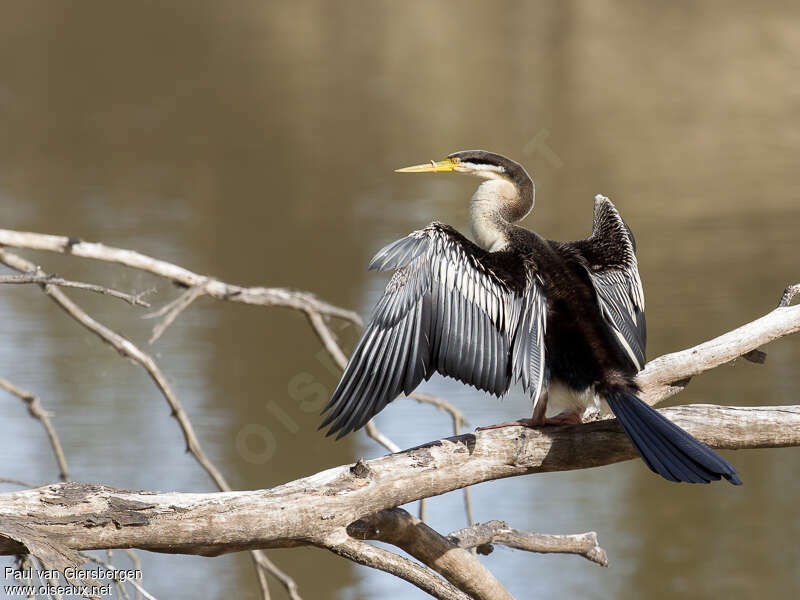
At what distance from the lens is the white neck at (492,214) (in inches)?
94.8

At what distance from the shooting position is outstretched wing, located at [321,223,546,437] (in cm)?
203

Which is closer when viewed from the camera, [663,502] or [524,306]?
[524,306]

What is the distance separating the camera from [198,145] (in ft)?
27.7

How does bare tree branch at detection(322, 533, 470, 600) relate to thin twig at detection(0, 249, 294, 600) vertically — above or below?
below

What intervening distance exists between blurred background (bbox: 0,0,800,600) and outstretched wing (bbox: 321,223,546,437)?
1.70m

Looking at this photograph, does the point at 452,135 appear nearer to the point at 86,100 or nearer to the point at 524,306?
the point at 86,100

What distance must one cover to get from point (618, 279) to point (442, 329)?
451 millimetres

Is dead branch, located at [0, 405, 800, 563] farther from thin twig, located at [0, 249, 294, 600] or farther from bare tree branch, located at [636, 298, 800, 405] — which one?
thin twig, located at [0, 249, 294, 600]

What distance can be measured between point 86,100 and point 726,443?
26.6 ft

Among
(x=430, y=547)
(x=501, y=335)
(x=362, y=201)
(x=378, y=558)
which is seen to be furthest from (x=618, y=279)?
(x=362, y=201)

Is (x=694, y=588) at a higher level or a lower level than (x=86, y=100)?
lower

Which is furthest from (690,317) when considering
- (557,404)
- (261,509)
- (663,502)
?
(261,509)

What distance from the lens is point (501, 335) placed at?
6.98 feet

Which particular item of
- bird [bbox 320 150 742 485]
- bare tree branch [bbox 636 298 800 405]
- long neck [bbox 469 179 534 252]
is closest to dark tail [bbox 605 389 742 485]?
bird [bbox 320 150 742 485]
